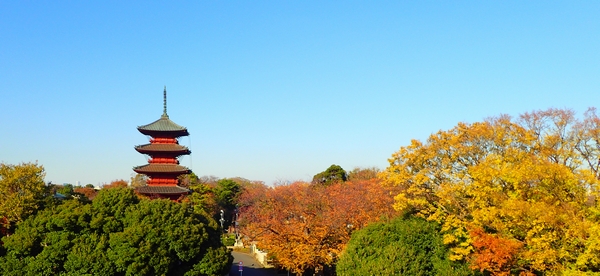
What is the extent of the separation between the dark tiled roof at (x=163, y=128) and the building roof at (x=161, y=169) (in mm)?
2368

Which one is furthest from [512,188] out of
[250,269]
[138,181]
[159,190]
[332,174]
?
[138,181]

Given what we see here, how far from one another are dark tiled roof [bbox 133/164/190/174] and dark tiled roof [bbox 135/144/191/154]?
1017 millimetres

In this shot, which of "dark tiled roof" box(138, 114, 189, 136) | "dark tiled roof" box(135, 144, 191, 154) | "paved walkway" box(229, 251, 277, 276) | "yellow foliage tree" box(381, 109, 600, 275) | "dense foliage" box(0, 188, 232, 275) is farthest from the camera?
"dark tiled roof" box(138, 114, 189, 136)

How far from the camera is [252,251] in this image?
3528cm

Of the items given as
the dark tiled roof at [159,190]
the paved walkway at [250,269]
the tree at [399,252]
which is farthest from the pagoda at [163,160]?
the tree at [399,252]

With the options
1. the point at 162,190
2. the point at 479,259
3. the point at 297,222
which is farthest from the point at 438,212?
the point at 162,190

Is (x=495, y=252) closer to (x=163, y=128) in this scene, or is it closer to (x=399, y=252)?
(x=399, y=252)

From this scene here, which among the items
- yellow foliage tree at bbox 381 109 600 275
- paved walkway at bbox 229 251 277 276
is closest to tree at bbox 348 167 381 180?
paved walkway at bbox 229 251 277 276

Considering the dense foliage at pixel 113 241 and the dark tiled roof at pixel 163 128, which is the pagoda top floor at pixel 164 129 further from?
the dense foliage at pixel 113 241

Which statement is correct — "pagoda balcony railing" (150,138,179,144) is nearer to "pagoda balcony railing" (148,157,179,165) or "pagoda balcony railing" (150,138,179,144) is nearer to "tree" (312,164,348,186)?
"pagoda balcony railing" (148,157,179,165)

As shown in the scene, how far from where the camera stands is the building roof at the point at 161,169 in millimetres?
31797

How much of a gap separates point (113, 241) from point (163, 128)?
1726cm

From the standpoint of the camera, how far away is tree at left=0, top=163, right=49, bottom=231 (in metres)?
17.2

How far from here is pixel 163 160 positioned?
33.0 meters
